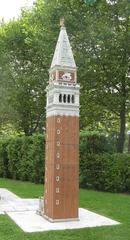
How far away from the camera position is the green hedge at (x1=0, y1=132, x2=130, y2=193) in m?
17.0

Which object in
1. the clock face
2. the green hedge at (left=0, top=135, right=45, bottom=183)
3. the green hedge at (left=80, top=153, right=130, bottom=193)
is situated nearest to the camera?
the clock face

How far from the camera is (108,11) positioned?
774 inches

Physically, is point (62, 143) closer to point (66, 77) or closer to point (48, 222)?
point (66, 77)

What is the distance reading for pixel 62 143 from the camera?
10977mm

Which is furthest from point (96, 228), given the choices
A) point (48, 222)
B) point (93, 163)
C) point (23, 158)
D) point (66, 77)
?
point (23, 158)

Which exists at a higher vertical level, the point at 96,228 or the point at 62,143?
the point at 62,143

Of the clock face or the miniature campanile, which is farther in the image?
the clock face

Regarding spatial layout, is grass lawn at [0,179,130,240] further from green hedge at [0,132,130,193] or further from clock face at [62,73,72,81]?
clock face at [62,73,72,81]

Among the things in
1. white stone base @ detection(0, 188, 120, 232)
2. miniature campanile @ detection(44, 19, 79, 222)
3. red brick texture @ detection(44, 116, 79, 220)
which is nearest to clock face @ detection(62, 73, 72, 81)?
miniature campanile @ detection(44, 19, 79, 222)

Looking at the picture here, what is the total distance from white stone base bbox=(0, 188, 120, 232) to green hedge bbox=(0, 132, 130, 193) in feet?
15.8

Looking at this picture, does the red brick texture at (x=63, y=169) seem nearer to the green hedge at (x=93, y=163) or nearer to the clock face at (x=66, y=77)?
the clock face at (x=66, y=77)

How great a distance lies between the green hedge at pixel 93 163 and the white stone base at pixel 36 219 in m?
4.81

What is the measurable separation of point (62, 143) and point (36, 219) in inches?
90.9

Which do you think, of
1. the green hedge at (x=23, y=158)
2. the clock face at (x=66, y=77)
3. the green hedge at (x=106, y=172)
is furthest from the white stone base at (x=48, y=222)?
the green hedge at (x=23, y=158)
